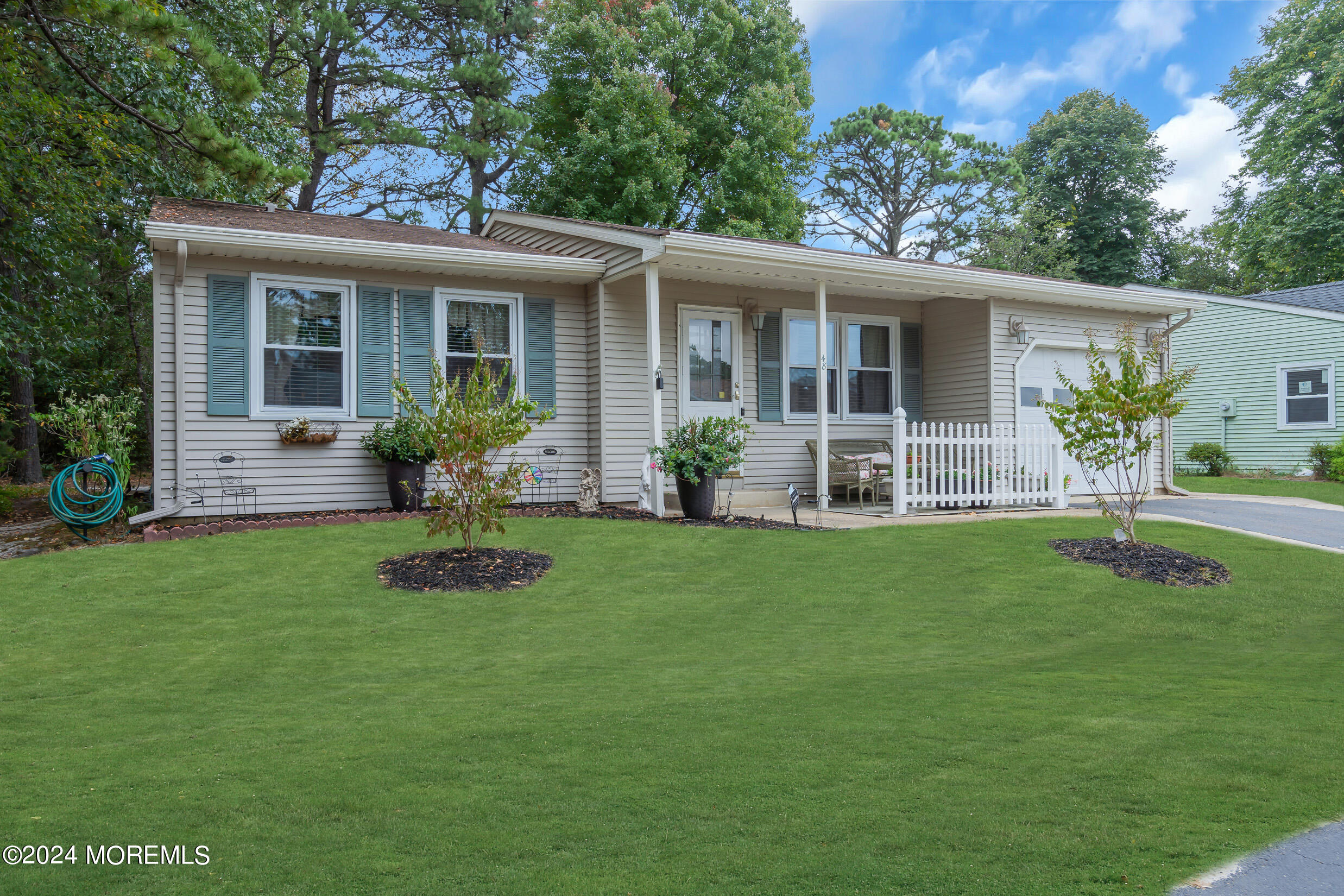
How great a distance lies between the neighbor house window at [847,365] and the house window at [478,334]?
379 centimetres

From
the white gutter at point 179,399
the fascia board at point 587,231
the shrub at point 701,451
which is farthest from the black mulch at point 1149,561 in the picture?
the white gutter at point 179,399

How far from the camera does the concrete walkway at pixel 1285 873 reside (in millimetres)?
2414

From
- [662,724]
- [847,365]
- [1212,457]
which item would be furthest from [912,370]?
[1212,457]

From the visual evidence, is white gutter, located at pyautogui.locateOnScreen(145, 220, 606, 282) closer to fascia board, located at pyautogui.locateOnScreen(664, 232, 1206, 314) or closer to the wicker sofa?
fascia board, located at pyautogui.locateOnScreen(664, 232, 1206, 314)

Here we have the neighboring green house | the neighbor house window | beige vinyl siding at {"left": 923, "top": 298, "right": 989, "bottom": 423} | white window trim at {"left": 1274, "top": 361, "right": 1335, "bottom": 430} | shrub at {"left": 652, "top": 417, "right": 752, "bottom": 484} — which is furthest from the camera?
the neighboring green house

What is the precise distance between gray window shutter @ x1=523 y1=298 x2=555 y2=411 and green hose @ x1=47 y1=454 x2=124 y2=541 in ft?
14.1

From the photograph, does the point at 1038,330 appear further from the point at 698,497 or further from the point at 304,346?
the point at 304,346

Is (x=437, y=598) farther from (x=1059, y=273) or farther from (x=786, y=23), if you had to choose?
(x=1059, y=273)

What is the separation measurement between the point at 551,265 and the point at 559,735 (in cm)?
742

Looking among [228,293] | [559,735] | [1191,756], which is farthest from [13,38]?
[1191,756]

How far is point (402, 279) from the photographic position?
990 cm

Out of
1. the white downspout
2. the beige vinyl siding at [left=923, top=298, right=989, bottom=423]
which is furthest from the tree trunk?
the white downspout

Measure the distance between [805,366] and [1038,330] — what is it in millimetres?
3365

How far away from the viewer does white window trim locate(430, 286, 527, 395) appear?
10094 millimetres
